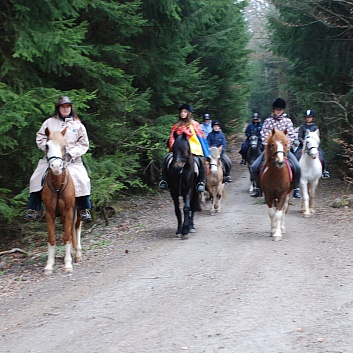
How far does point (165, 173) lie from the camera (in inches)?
474

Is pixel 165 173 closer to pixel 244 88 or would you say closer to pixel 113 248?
pixel 113 248

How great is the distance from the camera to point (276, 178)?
11.1 meters

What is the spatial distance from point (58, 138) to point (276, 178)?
4735 mm

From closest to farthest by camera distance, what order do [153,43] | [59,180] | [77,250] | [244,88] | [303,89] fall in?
1. [59,180]
2. [77,250]
3. [153,43]
4. [303,89]
5. [244,88]

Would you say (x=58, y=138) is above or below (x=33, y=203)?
above

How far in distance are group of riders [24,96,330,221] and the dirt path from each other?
1270 millimetres

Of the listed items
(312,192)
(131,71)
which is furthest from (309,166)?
(131,71)

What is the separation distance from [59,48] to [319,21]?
13.3 meters

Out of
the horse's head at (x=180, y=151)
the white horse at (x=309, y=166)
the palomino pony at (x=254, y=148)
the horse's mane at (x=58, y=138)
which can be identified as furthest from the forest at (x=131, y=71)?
the white horse at (x=309, y=166)

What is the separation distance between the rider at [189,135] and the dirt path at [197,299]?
4.28ft

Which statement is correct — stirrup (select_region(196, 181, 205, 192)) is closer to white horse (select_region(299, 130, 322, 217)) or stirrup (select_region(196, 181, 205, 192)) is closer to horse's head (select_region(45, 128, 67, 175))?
white horse (select_region(299, 130, 322, 217))

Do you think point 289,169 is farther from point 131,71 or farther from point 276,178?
point 131,71

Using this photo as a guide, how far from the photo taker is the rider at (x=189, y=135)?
38.2 ft

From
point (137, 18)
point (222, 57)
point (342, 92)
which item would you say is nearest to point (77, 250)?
point (137, 18)
